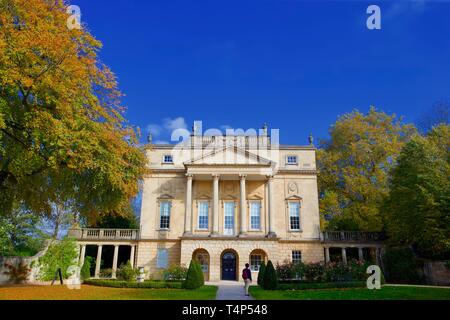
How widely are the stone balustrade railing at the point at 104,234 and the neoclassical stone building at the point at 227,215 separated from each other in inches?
3.8

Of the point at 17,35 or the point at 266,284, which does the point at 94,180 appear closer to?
the point at 17,35

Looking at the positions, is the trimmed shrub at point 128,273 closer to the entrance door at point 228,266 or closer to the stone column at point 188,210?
the stone column at point 188,210

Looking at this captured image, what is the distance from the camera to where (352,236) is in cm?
3406

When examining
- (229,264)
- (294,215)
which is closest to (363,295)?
(229,264)

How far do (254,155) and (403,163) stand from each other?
41.6 ft

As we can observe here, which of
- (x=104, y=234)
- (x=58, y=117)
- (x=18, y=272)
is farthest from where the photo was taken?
(x=104, y=234)

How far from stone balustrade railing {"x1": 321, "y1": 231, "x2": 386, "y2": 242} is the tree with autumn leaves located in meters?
22.4

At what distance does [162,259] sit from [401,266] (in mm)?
20350

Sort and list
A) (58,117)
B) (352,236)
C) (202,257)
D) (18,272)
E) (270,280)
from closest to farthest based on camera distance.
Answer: (58,117) < (270,280) < (18,272) < (202,257) < (352,236)

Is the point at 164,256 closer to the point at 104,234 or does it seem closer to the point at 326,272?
the point at 104,234

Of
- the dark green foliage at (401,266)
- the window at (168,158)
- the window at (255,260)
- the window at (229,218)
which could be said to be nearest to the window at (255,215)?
the window at (229,218)

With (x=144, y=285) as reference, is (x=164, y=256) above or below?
above

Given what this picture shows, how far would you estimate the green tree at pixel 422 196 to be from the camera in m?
23.1

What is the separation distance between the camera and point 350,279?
2277cm
